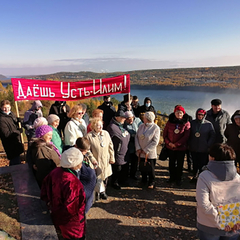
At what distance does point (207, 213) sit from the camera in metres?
2.25

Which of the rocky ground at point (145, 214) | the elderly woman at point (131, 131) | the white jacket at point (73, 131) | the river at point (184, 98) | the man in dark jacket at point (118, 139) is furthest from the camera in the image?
the river at point (184, 98)

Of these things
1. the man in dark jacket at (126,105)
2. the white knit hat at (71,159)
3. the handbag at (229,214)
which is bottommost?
the handbag at (229,214)

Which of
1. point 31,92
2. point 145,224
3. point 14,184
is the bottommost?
point 145,224

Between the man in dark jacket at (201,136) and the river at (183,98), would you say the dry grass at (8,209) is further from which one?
the river at (183,98)

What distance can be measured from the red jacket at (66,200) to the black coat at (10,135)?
2874mm

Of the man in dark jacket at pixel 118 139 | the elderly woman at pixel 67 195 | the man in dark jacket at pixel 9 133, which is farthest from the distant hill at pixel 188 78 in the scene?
the elderly woman at pixel 67 195

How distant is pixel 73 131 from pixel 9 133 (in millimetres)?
1889

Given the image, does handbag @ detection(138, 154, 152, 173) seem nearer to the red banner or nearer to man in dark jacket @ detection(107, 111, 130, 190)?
man in dark jacket @ detection(107, 111, 130, 190)

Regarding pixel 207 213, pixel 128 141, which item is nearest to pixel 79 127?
pixel 128 141

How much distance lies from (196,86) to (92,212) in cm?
6848

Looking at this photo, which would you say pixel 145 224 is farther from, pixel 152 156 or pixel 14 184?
pixel 14 184

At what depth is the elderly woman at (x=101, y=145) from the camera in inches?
157

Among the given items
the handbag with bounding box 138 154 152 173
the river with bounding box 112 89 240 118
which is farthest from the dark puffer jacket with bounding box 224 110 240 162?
the river with bounding box 112 89 240 118

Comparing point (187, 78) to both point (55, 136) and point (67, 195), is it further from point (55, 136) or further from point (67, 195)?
point (67, 195)
